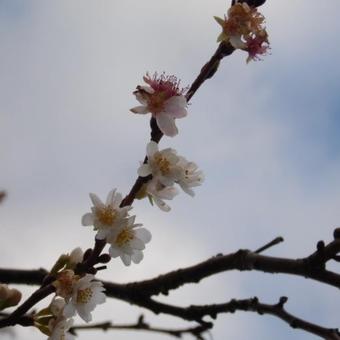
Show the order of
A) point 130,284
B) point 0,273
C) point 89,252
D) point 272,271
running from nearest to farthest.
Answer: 1. point 89,252
2. point 272,271
3. point 130,284
4. point 0,273

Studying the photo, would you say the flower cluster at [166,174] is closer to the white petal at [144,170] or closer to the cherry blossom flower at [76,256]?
the white petal at [144,170]

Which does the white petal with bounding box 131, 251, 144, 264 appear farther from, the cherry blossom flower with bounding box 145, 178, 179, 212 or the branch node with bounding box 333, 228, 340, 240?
the branch node with bounding box 333, 228, 340, 240

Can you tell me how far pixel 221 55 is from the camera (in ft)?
3.62

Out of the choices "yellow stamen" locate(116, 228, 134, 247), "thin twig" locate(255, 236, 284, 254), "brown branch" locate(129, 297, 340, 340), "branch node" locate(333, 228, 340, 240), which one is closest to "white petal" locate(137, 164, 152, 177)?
"yellow stamen" locate(116, 228, 134, 247)

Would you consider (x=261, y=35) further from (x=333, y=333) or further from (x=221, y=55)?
(x=333, y=333)

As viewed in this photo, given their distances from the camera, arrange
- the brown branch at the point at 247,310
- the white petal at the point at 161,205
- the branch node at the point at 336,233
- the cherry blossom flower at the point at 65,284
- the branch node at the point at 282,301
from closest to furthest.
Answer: the cherry blossom flower at the point at 65,284 < the white petal at the point at 161,205 < the branch node at the point at 336,233 < the brown branch at the point at 247,310 < the branch node at the point at 282,301

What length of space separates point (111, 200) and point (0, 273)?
4.94ft

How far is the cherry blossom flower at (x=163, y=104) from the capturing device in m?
1.05

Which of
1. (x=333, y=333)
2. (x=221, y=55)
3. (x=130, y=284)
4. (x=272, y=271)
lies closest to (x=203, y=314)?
(x=130, y=284)

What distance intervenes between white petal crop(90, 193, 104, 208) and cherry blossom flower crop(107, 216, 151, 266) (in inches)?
3.0

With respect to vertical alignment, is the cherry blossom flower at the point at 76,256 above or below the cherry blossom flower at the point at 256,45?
below

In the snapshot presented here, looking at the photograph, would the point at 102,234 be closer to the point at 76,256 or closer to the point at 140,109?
the point at 76,256

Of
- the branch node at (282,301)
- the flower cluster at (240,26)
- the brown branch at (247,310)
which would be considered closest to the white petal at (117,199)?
the flower cluster at (240,26)

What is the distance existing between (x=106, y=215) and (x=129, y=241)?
2.6 inches
